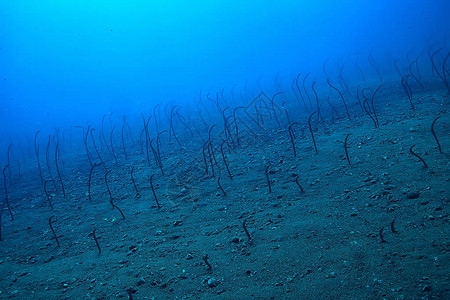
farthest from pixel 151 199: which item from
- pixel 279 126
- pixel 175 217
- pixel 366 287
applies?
pixel 279 126

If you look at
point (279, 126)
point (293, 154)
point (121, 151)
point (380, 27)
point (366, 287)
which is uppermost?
point (380, 27)

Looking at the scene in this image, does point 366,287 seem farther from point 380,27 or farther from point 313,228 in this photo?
point 380,27

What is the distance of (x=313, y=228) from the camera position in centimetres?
308

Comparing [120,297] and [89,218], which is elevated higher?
[89,218]

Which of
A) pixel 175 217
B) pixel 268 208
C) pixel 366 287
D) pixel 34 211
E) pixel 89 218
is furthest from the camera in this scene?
pixel 34 211

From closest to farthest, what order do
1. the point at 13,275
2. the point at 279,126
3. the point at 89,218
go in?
the point at 13,275 < the point at 89,218 < the point at 279,126

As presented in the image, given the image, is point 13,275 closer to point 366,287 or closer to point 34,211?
point 34,211

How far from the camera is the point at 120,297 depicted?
2604 mm

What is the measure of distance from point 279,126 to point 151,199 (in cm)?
517

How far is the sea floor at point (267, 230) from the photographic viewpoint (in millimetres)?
2301

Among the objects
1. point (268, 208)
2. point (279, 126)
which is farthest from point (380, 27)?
point (268, 208)

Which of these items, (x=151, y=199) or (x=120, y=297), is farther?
(x=151, y=199)

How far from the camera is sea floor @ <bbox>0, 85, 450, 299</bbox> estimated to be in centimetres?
230

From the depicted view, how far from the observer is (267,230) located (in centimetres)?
329
